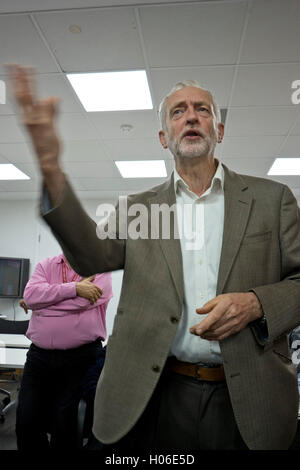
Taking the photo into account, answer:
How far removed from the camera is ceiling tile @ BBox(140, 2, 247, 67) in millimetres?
2250

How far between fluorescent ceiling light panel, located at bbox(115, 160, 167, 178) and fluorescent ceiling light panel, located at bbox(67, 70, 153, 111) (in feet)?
5.06

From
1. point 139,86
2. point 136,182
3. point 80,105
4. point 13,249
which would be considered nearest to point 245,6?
point 139,86

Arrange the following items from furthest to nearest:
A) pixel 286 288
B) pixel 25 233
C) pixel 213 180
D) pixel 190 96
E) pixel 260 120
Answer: pixel 25 233 < pixel 260 120 < pixel 190 96 < pixel 213 180 < pixel 286 288

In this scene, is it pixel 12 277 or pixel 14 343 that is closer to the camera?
pixel 14 343

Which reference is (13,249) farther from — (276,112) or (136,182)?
(276,112)

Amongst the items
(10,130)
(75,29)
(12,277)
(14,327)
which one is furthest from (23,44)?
(12,277)

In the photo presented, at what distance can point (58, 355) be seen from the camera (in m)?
2.00

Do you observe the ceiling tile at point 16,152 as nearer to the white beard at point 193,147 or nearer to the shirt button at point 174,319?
the white beard at point 193,147

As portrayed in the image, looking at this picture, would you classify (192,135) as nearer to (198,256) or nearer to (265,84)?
(198,256)

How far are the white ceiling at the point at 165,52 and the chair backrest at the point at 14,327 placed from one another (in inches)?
94.0

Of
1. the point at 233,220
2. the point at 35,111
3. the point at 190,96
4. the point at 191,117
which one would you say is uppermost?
the point at 190,96

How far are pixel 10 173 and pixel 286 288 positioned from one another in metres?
5.51
